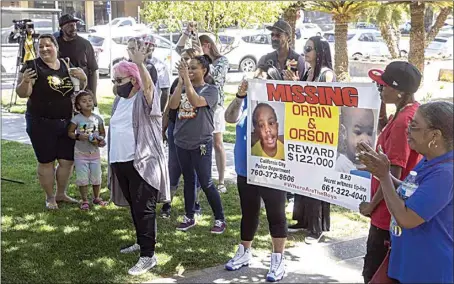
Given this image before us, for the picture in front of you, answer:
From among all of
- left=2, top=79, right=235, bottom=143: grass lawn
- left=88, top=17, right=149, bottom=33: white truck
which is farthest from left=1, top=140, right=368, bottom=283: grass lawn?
left=88, top=17, right=149, bottom=33: white truck

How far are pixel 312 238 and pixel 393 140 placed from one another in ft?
8.08

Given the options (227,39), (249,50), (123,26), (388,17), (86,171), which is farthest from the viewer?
(123,26)

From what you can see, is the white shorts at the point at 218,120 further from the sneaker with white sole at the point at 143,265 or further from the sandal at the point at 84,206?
the sneaker with white sole at the point at 143,265

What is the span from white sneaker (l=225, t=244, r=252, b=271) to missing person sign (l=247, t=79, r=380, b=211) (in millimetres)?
710

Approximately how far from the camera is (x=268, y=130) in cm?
428

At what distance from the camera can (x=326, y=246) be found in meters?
5.25

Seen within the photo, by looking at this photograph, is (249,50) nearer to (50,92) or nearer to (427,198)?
(50,92)

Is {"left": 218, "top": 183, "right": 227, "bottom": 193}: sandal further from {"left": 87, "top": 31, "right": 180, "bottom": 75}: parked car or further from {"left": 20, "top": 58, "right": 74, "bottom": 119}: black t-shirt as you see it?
{"left": 87, "top": 31, "right": 180, "bottom": 75}: parked car

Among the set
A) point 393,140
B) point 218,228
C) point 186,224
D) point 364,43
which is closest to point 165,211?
point 186,224

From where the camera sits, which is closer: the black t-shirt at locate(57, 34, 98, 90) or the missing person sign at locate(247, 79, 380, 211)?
the missing person sign at locate(247, 79, 380, 211)

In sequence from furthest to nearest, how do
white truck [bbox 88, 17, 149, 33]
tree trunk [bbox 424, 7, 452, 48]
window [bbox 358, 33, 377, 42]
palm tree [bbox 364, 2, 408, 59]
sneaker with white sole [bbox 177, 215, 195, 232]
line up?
window [bbox 358, 33, 377, 42] < white truck [bbox 88, 17, 149, 33] < tree trunk [bbox 424, 7, 452, 48] < palm tree [bbox 364, 2, 408, 59] < sneaker with white sole [bbox 177, 215, 195, 232]

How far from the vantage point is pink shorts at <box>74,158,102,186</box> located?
6195 millimetres

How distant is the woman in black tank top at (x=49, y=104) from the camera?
224 inches

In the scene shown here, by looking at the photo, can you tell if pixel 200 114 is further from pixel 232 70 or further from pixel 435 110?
pixel 232 70
